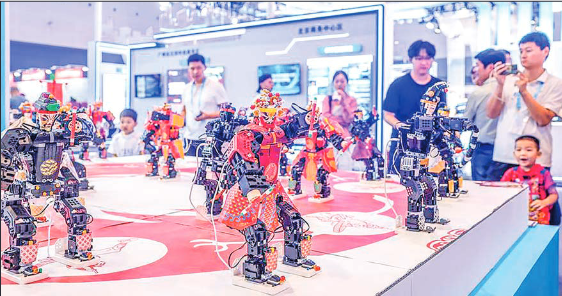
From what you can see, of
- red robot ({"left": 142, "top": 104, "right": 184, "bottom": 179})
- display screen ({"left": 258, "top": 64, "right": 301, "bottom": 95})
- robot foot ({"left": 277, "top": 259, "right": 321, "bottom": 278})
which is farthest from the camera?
display screen ({"left": 258, "top": 64, "right": 301, "bottom": 95})

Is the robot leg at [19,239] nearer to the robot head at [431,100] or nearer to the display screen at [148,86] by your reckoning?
the robot head at [431,100]

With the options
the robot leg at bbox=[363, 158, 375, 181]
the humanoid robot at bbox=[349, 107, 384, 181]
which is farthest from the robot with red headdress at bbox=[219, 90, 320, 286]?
the robot leg at bbox=[363, 158, 375, 181]

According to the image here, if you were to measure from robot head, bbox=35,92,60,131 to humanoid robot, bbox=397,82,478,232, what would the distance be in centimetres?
178

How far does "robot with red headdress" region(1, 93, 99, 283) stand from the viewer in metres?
1.90

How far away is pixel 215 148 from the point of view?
3.00 m

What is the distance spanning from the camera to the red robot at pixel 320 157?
3.48m

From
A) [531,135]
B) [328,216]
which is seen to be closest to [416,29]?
[531,135]

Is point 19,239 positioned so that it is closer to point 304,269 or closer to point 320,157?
point 304,269

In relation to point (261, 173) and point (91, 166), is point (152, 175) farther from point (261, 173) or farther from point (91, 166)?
point (261, 173)

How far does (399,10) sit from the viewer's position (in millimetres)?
13094

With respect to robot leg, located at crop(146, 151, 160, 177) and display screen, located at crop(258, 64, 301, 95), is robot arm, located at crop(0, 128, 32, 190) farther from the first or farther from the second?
display screen, located at crop(258, 64, 301, 95)

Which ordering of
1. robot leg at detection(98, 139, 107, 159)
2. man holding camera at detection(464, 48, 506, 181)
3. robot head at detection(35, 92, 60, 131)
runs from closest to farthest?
robot head at detection(35, 92, 60, 131) → man holding camera at detection(464, 48, 506, 181) → robot leg at detection(98, 139, 107, 159)

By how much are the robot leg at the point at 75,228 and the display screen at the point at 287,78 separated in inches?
246

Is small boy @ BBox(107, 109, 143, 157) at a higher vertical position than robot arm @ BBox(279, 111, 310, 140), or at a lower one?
lower
